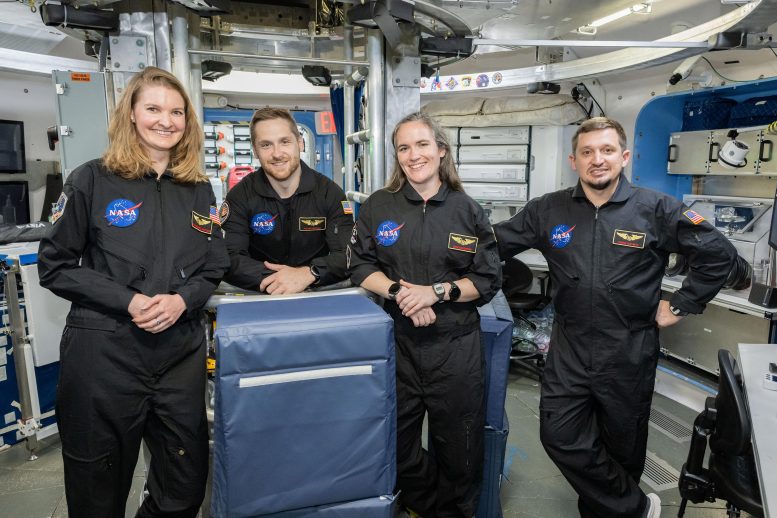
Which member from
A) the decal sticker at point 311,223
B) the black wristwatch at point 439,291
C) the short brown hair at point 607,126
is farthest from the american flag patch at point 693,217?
the decal sticker at point 311,223

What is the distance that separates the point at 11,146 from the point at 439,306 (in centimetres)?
551

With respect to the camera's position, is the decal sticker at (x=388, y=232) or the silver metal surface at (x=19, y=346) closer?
the decal sticker at (x=388, y=232)

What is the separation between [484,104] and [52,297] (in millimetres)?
4498

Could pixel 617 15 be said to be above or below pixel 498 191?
above

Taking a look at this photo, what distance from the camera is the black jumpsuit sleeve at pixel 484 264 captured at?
2.30 metres

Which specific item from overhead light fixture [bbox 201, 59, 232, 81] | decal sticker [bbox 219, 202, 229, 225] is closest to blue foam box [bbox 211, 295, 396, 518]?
decal sticker [bbox 219, 202, 229, 225]

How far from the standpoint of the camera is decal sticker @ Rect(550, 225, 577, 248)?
8.43ft

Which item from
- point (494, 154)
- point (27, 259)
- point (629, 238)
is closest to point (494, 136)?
point (494, 154)

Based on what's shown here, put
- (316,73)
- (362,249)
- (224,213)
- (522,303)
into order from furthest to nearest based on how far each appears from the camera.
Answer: (522,303), (316,73), (224,213), (362,249)

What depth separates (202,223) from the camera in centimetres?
206

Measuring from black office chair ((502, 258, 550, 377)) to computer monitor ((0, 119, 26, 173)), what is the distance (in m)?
5.24

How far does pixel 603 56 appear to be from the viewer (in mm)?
4191

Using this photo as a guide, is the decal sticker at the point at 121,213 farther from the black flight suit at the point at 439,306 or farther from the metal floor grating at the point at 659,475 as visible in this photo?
the metal floor grating at the point at 659,475

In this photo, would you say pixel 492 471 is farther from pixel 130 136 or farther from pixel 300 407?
pixel 130 136
